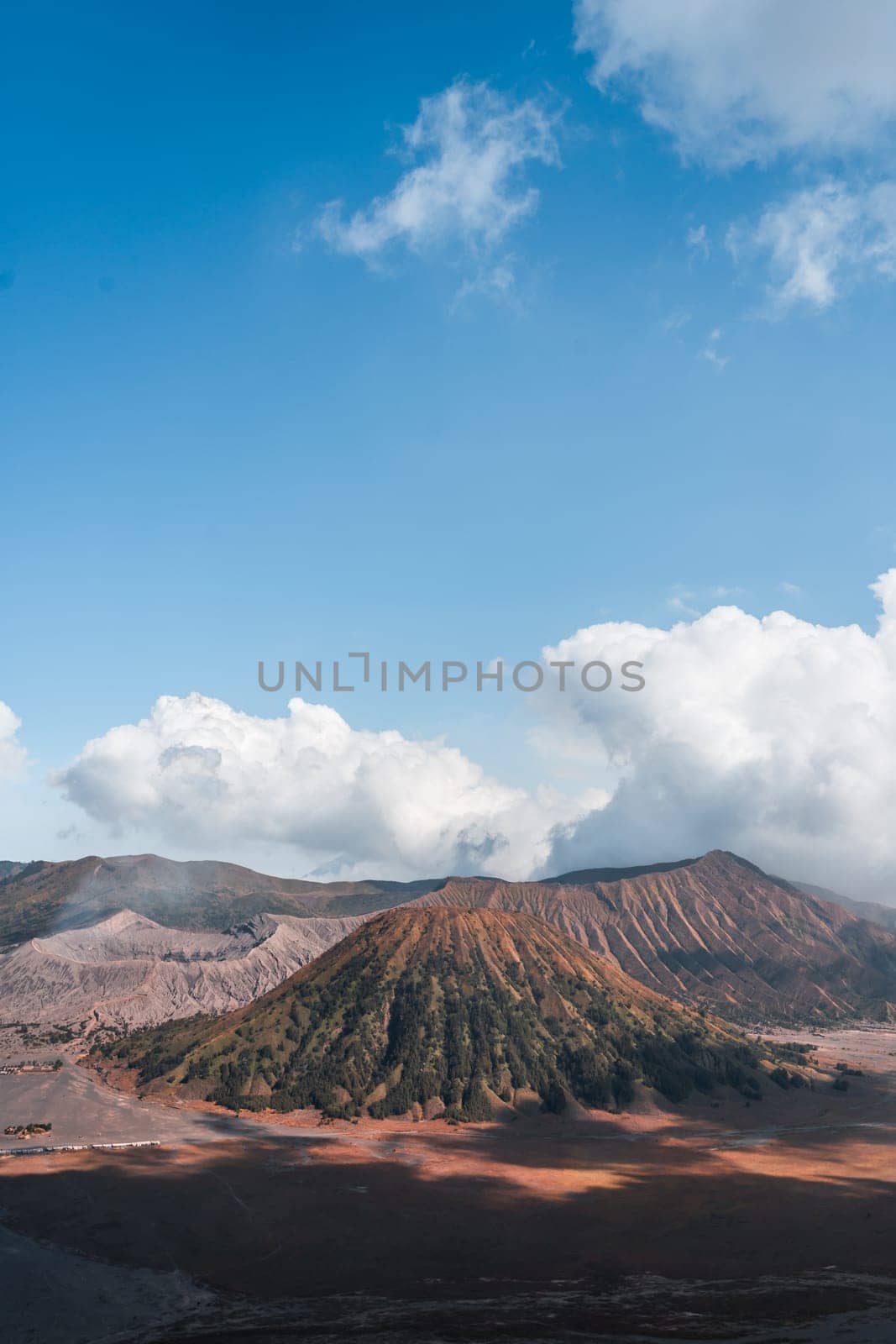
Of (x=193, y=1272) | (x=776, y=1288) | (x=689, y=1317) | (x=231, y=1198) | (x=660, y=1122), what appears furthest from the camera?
(x=660, y=1122)

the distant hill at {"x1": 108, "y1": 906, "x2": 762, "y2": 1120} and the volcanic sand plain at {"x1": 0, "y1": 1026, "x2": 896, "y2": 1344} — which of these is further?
the distant hill at {"x1": 108, "y1": 906, "x2": 762, "y2": 1120}

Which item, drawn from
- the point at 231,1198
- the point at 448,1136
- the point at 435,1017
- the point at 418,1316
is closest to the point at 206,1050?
the point at 435,1017

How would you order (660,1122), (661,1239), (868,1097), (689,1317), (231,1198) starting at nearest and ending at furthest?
(689,1317) → (661,1239) → (231,1198) → (660,1122) → (868,1097)

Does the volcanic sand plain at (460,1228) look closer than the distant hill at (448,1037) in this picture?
Yes

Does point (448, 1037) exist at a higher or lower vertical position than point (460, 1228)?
higher

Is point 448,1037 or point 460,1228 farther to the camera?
point 448,1037

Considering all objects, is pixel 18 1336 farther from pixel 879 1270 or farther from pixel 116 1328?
pixel 879 1270

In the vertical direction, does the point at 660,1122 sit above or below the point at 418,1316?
below

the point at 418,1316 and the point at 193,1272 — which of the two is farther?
the point at 193,1272
